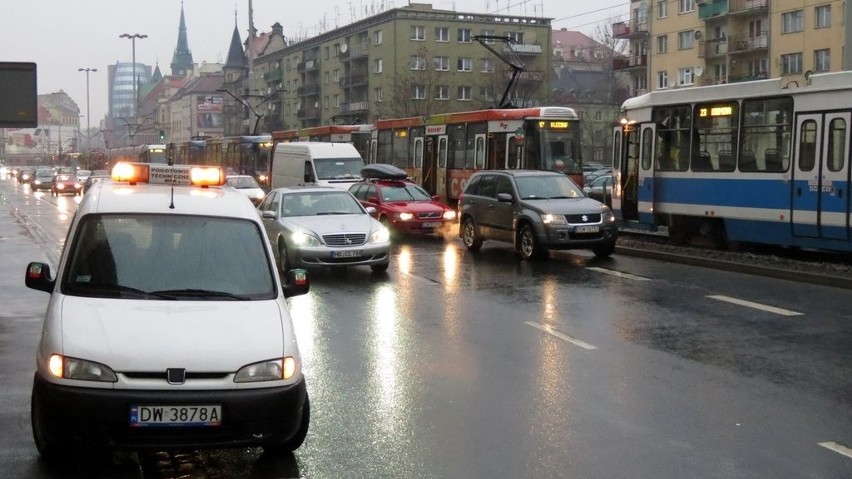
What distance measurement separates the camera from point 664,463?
6.16 m

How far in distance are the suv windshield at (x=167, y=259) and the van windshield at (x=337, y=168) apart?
2400cm

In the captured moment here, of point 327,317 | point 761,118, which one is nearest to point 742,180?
point 761,118

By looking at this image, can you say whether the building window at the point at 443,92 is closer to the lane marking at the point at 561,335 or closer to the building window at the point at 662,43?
the building window at the point at 662,43

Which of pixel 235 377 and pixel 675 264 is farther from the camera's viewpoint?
pixel 675 264

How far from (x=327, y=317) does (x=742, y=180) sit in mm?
9429

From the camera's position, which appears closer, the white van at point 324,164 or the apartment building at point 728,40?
the white van at point 324,164

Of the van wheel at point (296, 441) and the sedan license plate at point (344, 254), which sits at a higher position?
the sedan license plate at point (344, 254)

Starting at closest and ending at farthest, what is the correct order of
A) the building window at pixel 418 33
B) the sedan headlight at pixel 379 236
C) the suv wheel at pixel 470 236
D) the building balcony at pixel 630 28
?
the sedan headlight at pixel 379 236 → the suv wheel at pixel 470 236 → the building balcony at pixel 630 28 → the building window at pixel 418 33

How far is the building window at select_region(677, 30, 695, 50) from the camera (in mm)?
66438

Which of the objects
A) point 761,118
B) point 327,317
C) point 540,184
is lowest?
point 327,317

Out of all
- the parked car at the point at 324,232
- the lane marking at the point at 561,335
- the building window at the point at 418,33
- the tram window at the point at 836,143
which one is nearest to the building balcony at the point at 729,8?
the building window at the point at 418,33

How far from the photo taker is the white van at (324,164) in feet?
101

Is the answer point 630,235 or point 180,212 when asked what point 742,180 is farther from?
point 180,212

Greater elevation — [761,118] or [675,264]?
[761,118]
